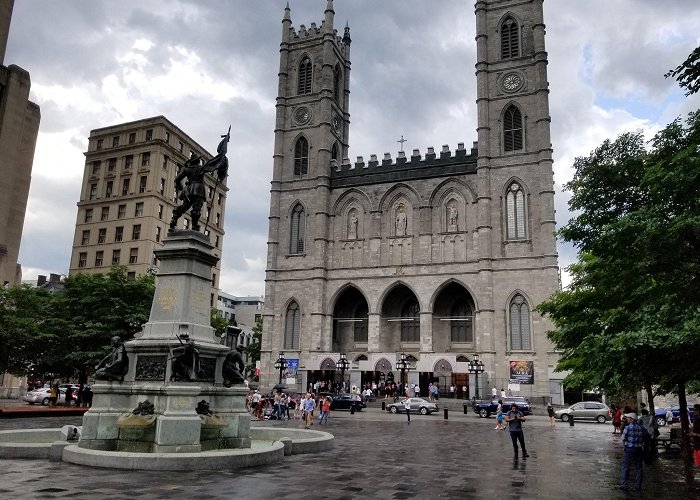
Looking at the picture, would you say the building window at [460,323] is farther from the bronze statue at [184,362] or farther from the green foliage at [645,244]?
the bronze statue at [184,362]

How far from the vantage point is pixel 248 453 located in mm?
11094

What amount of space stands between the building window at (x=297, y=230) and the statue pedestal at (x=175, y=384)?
134ft

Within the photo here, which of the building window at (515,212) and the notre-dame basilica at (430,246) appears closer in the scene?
the notre-dame basilica at (430,246)

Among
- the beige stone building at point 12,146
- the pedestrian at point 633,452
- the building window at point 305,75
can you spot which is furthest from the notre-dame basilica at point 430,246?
the pedestrian at point 633,452

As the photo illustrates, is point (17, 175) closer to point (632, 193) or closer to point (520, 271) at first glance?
point (632, 193)

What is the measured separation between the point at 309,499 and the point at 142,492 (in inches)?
92.6

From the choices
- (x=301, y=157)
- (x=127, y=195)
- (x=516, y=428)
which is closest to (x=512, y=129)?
(x=301, y=157)

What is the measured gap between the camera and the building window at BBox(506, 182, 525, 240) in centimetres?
4719

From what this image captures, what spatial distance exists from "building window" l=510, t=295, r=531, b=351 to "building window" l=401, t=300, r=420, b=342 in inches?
337

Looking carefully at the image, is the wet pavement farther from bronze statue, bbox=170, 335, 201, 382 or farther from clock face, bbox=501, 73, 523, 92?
clock face, bbox=501, 73, 523, 92

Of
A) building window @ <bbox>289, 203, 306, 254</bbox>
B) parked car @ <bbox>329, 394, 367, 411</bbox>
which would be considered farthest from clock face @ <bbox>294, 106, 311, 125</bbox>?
parked car @ <bbox>329, 394, 367, 411</bbox>

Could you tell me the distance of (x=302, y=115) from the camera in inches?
2312

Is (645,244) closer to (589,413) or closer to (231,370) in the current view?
(231,370)

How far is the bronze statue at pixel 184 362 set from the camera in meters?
11.7
